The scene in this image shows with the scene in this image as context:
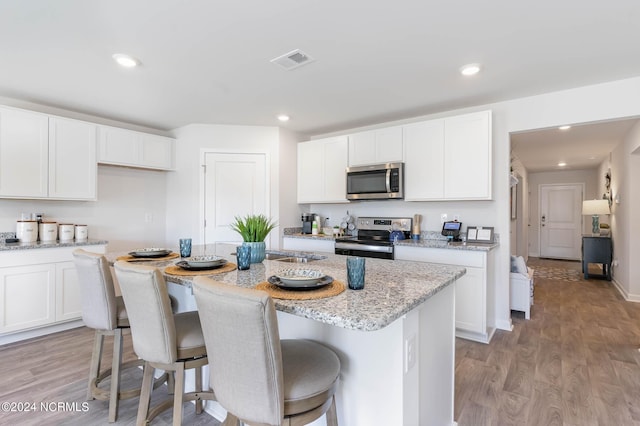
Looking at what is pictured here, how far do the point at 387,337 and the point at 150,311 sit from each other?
100 centimetres

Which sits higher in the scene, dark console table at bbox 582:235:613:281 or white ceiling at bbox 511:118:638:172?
white ceiling at bbox 511:118:638:172

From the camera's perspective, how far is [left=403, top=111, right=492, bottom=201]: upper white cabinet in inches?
125

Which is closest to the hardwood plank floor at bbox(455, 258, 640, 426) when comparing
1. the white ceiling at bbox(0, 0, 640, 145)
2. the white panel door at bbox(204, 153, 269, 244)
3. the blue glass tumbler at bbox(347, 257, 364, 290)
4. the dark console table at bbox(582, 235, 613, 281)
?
the blue glass tumbler at bbox(347, 257, 364, 290)

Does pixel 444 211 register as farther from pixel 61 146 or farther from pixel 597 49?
pixel 61 146

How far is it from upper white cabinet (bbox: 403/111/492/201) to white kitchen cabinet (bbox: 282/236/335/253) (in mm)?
1106

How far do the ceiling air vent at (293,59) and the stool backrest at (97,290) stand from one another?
1.77 metres

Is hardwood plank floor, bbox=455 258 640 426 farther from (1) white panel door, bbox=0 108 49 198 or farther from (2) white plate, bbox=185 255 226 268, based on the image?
(1) white panel door, bbox=0 108 49 198

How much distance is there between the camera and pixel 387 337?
1.19m

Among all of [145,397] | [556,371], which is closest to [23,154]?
[145,397]

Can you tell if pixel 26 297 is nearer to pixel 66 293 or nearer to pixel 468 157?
pixel 66 293

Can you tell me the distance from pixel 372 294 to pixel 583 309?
423 cm

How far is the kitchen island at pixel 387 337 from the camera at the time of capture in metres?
1.08

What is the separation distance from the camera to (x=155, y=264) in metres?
1.95

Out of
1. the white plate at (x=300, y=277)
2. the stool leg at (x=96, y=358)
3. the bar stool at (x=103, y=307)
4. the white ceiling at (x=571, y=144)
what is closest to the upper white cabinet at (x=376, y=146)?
the white ceiling at (x=571, y=144)
